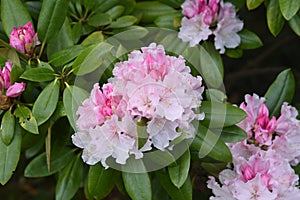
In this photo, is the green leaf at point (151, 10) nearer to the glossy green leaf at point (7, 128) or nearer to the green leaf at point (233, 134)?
the green leaf at point (233, 134)

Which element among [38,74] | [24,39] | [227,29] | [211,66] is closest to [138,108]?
[38,74]

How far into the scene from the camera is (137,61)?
4.74 ft

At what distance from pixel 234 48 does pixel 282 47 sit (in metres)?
1.01

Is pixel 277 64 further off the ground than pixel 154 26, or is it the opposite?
pixel 154 26

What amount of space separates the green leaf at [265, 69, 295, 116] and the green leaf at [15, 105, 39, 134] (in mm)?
752

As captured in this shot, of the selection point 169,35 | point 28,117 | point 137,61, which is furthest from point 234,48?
point 28,117

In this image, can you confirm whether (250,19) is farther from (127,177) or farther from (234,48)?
(127,177)

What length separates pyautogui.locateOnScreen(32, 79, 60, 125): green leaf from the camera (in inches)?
61.8

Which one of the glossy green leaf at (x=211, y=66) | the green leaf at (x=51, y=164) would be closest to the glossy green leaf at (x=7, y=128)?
the green leaf at (x=51, y=164)

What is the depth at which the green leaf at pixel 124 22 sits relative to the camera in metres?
1.90

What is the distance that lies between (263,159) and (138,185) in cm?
35

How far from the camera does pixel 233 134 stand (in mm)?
1658

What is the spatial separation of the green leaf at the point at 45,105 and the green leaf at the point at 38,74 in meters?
0.03

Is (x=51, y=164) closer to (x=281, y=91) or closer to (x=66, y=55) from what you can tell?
(x=66, y=55)
